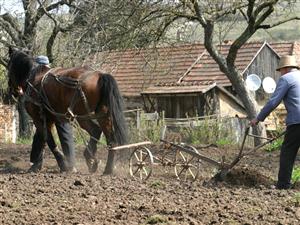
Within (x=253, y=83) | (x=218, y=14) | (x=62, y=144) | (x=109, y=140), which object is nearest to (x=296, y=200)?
(x=109, y=140)

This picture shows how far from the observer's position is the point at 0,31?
20000 millimetres

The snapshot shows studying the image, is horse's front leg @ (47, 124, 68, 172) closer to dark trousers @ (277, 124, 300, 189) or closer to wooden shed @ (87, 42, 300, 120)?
dark trousers @ (277, 124, 300, 189)

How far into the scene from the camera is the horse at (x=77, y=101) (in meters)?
9.88

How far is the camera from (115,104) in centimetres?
982

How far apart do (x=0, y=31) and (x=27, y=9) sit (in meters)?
1.04

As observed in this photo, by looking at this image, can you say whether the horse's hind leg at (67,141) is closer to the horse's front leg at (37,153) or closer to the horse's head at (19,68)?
the horse's front leg at (37,153)

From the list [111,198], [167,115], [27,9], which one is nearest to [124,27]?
[27,9]

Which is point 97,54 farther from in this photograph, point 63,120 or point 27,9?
point 63,120

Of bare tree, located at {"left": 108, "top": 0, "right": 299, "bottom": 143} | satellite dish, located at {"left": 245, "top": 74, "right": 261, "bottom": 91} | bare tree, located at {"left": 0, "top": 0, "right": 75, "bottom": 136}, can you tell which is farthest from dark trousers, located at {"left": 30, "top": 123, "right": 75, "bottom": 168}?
satellite dish, located at {"left": 245, "top": 74, "right": 261, "bottom": 91}

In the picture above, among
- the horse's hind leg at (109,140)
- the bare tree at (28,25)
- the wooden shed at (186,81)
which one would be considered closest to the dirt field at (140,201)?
the horse's hind leg at (109,140)

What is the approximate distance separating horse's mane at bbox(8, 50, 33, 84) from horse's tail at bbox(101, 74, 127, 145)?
169 cm

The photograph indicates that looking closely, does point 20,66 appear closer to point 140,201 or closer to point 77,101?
point 77,101

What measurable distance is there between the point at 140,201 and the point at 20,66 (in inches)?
191

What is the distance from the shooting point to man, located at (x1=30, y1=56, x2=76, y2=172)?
1052cm
